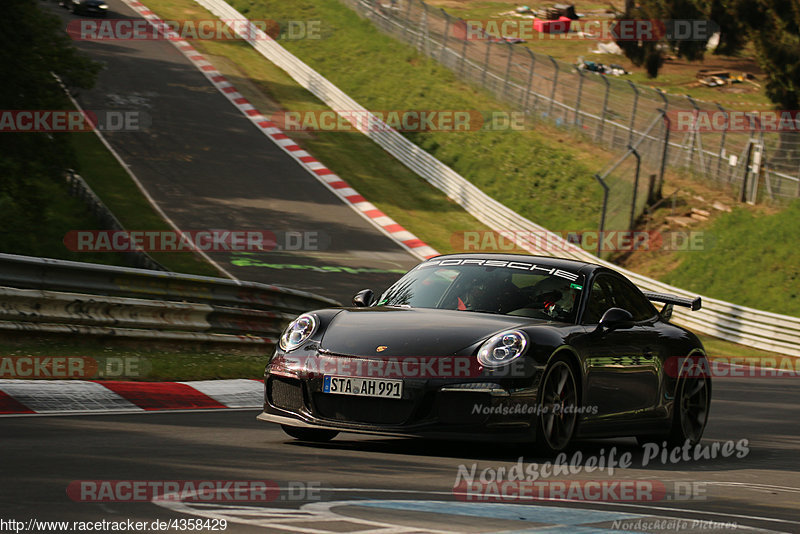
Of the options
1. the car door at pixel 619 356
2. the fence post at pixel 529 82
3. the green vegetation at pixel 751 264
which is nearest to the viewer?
the car door at pixel 619 356

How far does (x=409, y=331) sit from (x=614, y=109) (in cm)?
Result: 2752

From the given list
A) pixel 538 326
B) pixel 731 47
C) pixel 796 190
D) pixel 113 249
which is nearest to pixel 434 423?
pixel 538 326

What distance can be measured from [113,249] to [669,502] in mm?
18605

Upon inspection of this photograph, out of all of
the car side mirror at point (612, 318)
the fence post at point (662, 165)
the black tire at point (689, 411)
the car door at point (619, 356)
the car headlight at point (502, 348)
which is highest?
the car headlight at point (502, 348)

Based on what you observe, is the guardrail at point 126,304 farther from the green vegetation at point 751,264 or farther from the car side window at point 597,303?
the green vegetation at point 751,264

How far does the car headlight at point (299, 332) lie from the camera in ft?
25.0

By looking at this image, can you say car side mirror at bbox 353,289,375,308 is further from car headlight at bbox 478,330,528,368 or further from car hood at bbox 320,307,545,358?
car headlight at bbox 478,330,528,368

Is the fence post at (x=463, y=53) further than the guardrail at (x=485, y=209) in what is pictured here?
Yes

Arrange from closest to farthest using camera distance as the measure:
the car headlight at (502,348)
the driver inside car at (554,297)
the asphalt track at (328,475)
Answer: the asphalt track at (328,475), the car headlight at (502,348), the driver inside car at (554,297)

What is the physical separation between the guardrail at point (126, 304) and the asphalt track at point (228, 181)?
8987 mm

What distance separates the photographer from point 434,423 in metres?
6.99

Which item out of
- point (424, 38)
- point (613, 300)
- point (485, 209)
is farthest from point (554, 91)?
point (613, 300)

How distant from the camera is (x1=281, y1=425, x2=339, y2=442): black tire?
7.70 meters

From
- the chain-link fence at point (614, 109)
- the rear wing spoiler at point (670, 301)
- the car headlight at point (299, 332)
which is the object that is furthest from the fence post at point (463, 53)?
the car headlight at point (299, 332)
